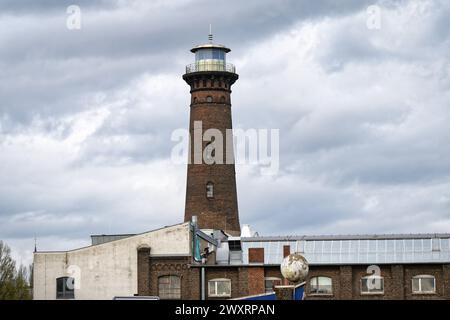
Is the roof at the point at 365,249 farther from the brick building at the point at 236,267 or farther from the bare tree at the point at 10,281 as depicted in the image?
the bare tree at the point at 10,281

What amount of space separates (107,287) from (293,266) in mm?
39262

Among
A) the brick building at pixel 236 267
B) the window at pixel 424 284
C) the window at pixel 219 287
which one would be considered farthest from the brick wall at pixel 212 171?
the window at pixel 424 284

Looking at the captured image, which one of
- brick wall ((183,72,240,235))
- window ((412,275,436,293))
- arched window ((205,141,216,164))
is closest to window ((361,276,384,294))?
window ((412,275,436,293))

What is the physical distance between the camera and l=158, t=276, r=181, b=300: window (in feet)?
210

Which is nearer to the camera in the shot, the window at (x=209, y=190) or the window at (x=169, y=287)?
the window at (x=169, y=287)

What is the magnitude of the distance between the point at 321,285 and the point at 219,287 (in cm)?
639

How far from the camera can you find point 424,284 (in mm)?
62125

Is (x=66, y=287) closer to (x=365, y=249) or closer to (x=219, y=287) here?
(x=219, y=287)

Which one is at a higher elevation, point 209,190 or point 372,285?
point 209,190

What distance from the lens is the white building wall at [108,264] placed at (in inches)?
2509

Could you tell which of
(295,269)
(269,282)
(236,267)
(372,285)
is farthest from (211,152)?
(295,269)

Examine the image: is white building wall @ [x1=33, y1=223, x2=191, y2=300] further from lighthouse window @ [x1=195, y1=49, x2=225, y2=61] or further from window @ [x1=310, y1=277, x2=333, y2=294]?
lighthouse window @ [x1=195, y1=49, x2=225, y2=61]

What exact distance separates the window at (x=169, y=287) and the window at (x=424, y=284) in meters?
14.6
